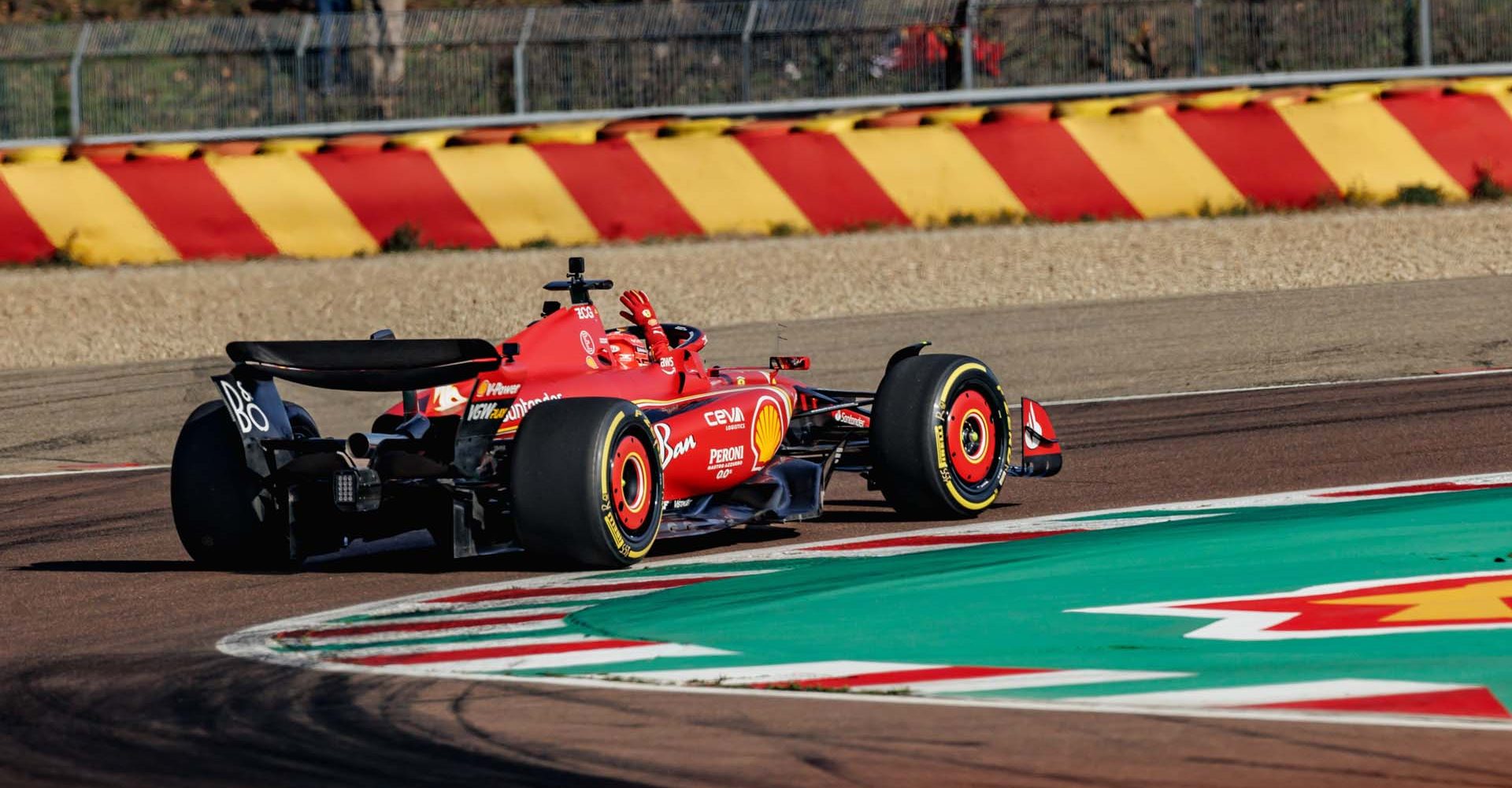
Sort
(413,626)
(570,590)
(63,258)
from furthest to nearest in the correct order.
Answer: (63,258) → (570,590) → (413,626)

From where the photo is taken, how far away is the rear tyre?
29.4 ft

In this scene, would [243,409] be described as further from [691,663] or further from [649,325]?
[691,663]

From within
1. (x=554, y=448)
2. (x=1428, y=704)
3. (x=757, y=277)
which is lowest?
(x=1428, y=704)

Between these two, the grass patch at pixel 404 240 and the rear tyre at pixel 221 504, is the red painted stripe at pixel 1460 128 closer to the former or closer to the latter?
the grass patch at pixel 404 240

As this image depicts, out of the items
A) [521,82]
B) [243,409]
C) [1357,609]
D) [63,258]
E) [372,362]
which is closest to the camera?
[1357,609]

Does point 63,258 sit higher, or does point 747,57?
Result: point 747,57

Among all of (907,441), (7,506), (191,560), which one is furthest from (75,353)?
(907,441)

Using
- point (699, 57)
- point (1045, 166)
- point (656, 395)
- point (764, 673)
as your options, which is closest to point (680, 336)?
point (656, 395)

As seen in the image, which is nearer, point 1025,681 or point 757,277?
point 1025,681

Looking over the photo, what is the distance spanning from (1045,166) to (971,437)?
8777 mm

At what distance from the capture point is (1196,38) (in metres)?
22.5

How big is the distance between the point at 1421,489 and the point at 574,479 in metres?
3.88

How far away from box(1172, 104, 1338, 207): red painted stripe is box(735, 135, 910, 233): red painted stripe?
2.52 m

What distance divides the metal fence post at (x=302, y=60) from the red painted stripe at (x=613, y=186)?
17.1 ft
